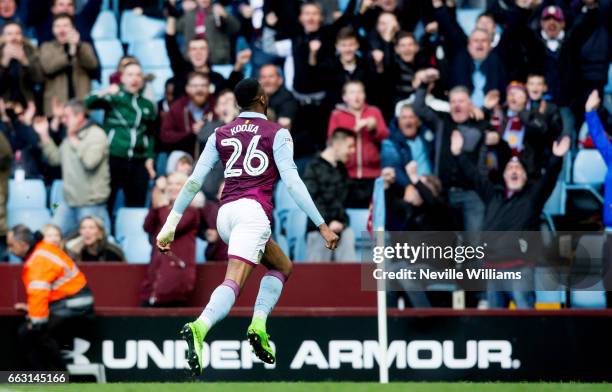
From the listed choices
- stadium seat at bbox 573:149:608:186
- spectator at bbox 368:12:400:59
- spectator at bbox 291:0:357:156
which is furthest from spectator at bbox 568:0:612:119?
spectator at bbox 291:0:357:156

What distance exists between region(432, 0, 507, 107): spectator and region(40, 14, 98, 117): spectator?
3.84 m

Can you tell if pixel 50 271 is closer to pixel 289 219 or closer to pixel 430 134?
pixel 289 219

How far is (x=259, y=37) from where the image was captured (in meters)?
14.7

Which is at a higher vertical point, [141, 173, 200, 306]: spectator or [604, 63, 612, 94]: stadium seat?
[604, 63, 612, 94]: stadium seat

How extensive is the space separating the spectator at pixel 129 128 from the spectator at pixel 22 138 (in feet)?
2.57

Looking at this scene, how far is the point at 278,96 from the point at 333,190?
1335 millimetres

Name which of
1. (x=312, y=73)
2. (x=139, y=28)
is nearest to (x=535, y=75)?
(x=312, y=73)

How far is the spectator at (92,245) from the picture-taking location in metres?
13.4

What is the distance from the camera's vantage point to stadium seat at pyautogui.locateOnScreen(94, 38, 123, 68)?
15500mm

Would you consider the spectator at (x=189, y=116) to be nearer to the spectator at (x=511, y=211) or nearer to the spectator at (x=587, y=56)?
the spectator at (x=511, y=211)

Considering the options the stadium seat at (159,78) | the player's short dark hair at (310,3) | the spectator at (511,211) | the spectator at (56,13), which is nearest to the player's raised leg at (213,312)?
the spectator at (511,211)

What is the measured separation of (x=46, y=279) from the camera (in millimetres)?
12117

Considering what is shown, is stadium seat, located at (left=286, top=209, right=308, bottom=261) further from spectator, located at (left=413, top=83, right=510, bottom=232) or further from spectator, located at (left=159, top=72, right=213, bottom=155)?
spectator, located at (left=413, top=83, right=510, bottom=232)

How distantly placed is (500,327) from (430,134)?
8.04ft
